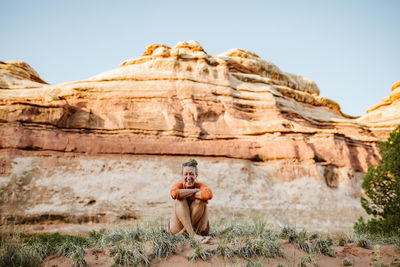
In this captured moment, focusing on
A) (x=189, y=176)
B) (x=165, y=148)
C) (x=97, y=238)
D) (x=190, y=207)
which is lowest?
(x=97, y=238)

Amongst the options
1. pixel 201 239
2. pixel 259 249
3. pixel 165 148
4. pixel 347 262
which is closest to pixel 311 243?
pixel 347 262

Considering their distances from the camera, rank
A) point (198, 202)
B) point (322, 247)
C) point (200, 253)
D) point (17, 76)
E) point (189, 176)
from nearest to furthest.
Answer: point (200, 253)
point (198, 202)
point (189, 176)
point (322, 247)
point (17, 76)

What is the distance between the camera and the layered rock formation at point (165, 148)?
14.4m

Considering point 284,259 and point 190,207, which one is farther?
point 190,207

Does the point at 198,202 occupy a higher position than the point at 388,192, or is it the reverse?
the point at 388,192

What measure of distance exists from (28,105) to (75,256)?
1466cm

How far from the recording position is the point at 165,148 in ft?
54.6

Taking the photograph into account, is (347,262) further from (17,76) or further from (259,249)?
(17,76)

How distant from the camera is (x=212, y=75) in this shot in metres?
21.0

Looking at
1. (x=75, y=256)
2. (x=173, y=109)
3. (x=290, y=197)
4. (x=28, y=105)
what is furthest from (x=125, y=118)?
(x=75, y=256)

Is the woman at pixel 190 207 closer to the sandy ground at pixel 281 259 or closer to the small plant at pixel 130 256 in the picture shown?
the sandy ground at pixel 281 259

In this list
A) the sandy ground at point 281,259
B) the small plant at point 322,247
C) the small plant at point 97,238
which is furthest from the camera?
the small plant at point 97,238

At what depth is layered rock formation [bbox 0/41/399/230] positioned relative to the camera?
14375 millimetres

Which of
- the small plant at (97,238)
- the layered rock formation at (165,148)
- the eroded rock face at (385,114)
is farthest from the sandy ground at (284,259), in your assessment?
the eroded rock face at (385,114)
